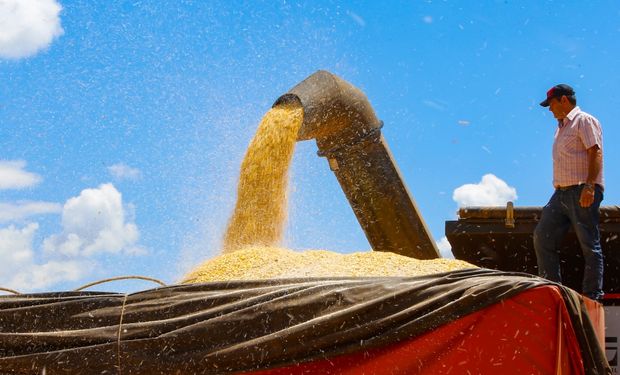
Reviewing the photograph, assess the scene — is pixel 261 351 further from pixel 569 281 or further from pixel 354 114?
pixel 354 114

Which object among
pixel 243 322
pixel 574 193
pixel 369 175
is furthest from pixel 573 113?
pixel 243 322

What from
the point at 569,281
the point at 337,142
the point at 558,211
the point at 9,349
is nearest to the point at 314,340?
the point at 9,349

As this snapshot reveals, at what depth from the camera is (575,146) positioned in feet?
16.9

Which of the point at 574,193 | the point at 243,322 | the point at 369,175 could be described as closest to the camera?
the point at 243,322

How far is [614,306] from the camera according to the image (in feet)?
16.3

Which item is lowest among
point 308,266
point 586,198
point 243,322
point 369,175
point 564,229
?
point 243,322

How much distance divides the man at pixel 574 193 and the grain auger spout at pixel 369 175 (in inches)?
64.2

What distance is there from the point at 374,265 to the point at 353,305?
102 cm

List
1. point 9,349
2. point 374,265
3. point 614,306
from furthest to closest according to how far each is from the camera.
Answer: point 614,306 < point 374,265 < point 9,349

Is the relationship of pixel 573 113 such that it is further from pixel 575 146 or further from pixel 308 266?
pixel 308 266

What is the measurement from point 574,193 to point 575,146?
0.33 metres

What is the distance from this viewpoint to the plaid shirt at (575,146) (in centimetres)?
505

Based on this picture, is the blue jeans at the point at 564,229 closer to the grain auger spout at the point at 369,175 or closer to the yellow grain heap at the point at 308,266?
the yellow grain heap at the point at 308,266

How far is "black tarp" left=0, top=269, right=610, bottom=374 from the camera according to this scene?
2600 mm
